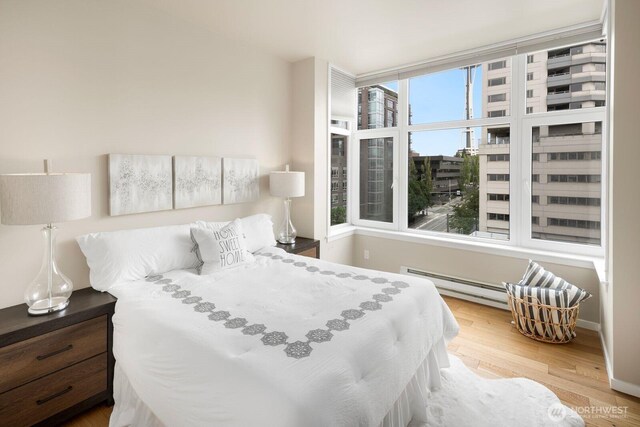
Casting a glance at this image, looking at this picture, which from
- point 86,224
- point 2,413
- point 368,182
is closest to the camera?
point 2,413

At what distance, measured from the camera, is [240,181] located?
336cm

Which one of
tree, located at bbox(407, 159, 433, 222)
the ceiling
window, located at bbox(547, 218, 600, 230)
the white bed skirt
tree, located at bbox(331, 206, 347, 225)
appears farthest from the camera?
tree, located at bbox(331, 206, 347, 225)

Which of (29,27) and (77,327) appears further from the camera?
(29,27)

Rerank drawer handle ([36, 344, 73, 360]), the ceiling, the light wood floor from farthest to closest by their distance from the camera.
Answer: the ceiling
the light wood floor
drawer handle ([36, 344, 73, 360])

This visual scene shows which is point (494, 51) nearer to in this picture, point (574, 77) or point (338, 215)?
point (574, 77)

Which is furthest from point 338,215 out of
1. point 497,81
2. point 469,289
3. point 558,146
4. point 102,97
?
point 102,97

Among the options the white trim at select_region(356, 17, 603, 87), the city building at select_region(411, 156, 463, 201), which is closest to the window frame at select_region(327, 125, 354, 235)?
the white trim at select_region(356, 17, 603, 87)

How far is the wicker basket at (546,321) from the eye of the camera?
2689 mm

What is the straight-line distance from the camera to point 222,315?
1745 mm

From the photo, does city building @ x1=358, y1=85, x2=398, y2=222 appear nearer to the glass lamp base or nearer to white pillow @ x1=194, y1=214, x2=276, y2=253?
white pillow @ x1=194, y1=214, x2=276, y2=253

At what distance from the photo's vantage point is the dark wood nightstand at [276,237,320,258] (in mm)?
3396

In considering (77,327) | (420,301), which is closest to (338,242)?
(420,301)

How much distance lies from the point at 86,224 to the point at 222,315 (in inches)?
52.8

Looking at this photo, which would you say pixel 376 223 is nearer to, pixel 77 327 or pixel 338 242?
pixel 338 242
